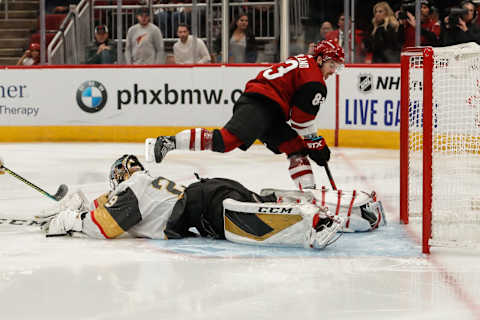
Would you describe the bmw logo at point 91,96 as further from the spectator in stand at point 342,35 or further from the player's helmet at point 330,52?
the player's helmet at point 330,52

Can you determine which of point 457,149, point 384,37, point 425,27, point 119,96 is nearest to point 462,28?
point 425,27

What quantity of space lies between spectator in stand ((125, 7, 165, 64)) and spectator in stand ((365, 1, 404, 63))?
243 cm

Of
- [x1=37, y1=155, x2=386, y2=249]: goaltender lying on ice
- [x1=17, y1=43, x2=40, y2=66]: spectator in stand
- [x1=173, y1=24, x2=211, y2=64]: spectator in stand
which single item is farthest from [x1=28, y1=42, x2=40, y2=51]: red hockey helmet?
[x1=37, y1=155, x2=386, y2=249]: goaltender lying on ice

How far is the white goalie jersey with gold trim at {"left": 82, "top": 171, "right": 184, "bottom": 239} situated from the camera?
3646 mm

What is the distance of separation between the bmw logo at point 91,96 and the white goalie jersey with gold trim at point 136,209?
5.71m

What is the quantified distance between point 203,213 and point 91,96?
5948mm

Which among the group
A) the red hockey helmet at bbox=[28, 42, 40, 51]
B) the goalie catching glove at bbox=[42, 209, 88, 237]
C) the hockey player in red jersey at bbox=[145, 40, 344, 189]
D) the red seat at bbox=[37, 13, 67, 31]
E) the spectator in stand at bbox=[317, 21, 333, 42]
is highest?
the red seat at bbox=[37, 13, 67, 31]

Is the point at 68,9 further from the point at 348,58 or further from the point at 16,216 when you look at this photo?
the point at 16,216

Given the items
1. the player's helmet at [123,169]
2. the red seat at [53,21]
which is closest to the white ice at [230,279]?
the player's helmet at [123,169]

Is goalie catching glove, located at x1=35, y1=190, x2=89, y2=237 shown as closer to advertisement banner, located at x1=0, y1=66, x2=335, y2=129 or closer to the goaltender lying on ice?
the goaltender lying on ice

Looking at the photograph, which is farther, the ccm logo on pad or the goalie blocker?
the goalie blocker

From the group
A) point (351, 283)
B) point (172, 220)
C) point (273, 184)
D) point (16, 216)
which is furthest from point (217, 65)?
point (351, 283)

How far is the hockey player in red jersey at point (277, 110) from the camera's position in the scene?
13.6ft

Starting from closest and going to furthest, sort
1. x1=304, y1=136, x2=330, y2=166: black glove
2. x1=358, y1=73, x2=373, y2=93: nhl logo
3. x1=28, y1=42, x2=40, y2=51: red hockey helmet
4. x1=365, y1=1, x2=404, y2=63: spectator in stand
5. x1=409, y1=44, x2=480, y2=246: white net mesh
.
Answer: x1=409, y1=44, x2=480, y2=246: white net mesh → x1=304, y1=136, x2=330, y2=166: black glove → x1=365, y1=1, x2=404, y2=63: spectator in stand → x1=358, y1=73, x2=373, y2=93: nhl logo → x1=28, y1=42, x2=40, y2=51: red hockey helmet
